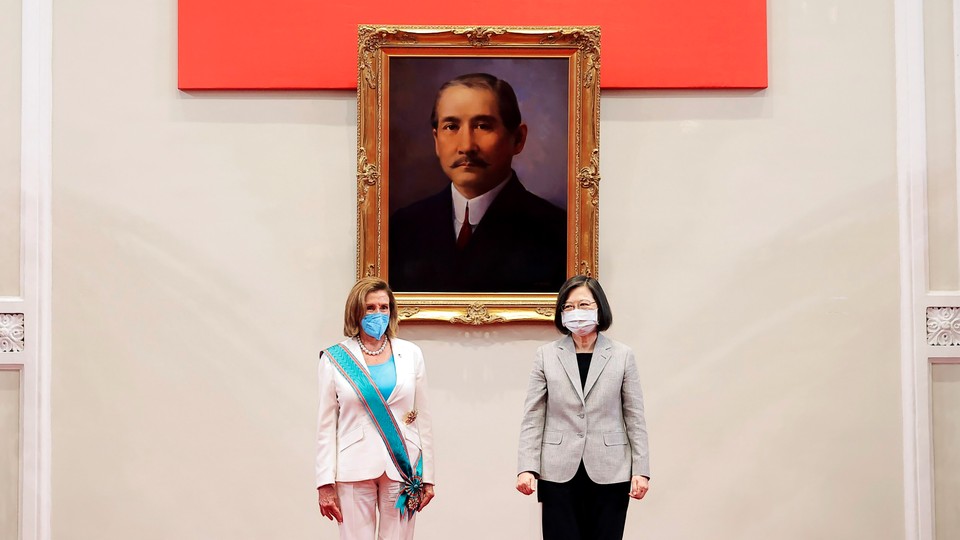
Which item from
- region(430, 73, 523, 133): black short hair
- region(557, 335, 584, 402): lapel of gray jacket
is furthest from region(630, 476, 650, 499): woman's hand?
region(430, 73, 523, 133): black short hair

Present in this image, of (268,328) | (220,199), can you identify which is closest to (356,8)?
(220,199)

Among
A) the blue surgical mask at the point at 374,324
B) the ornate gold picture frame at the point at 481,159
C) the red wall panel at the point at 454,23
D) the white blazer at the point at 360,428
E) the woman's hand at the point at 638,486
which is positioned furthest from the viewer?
the red wall panel at the point at 454,23

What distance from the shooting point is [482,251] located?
5418 mm

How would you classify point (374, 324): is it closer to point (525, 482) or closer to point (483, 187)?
point (525, 482)

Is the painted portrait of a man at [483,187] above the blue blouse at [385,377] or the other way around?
above

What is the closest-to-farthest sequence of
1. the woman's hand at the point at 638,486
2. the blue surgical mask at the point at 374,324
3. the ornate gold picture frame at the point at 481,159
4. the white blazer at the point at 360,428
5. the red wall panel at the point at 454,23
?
the woman's hand at the point at 638,486 → the white blazer at the point at 360,428 → the blue surgical mask at the point at 374,324 → the ornate gold picture frame at the point at 481,159 → the red wall panel at the point at 454,23

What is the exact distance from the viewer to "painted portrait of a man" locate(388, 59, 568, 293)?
17.7ft

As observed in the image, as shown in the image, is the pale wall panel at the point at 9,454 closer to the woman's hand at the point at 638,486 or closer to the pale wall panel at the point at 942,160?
the woman's hand at the point at 638,486

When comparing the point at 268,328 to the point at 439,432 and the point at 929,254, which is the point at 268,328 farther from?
the point at 929,254

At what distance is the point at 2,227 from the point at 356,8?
2.32m

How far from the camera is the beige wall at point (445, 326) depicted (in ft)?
17.7

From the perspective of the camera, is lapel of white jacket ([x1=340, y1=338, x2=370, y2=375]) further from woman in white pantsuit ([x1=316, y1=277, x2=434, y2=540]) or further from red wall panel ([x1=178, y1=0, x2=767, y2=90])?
red wall panel ([x1=178, y1=0, x2=767, y2=90])

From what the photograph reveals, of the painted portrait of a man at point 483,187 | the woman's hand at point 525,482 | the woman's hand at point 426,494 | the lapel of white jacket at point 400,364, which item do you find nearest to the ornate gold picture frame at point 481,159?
the painted portrait of a man at point 483,187

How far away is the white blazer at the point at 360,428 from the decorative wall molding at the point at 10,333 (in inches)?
89.7
